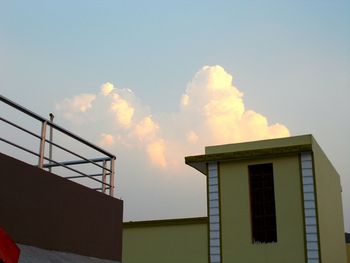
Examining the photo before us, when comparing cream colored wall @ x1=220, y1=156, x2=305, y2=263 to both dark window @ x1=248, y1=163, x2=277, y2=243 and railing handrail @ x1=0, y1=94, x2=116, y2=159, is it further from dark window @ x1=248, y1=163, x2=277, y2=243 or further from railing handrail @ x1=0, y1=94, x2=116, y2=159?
railing handrail @ x1=0, y1=94, x2=116, y2=159

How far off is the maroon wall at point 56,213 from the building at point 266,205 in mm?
9162

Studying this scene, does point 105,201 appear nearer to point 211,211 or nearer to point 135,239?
point 211,211

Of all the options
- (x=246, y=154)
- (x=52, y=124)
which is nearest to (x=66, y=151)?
(x=52, y=124)

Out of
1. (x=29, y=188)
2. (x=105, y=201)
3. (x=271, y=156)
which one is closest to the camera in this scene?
(x=29, y=188)

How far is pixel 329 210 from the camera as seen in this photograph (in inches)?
808

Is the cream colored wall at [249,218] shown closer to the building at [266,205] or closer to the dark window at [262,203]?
the building at [266,205]

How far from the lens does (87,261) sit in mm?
8492

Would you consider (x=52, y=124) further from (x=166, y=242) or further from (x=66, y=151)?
(x=166, y=242)

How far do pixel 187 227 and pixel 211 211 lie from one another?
83.7 inches

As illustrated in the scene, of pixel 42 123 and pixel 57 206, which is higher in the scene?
pixel 42 123

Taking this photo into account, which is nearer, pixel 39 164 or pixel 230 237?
pixel 39 164

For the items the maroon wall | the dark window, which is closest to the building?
the dark window

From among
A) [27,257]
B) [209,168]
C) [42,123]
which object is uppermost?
[209,168]

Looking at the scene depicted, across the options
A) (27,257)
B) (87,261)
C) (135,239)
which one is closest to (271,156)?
(135,239)
